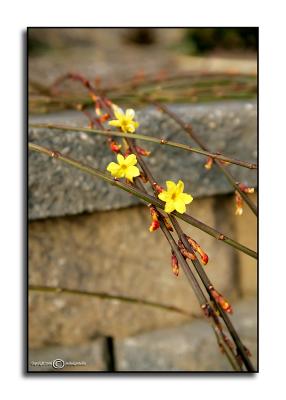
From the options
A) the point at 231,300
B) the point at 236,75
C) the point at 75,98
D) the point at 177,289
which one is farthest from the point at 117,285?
the point at 236,75

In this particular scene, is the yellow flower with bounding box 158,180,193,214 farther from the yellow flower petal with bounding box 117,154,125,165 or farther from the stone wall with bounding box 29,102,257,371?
the stone wall with bounding box 29,102,257,371

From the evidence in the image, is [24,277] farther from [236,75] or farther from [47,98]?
[236,75]

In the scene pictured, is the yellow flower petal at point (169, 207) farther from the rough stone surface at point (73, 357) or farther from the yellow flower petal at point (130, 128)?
the rough stone surface at point (73, 357)

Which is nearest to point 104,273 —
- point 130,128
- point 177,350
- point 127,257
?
Answer: point 127,257

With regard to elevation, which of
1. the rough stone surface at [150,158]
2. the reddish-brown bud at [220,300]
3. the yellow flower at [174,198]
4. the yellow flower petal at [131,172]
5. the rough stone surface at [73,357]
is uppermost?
the rough stone surface at [150,158]

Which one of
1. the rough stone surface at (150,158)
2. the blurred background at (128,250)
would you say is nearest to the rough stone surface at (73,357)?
the blurred background at (128,250)

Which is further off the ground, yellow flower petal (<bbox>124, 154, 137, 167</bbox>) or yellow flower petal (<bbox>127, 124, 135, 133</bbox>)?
yellow flower petal (<bbox>127, 124, 135, 133</bbox>)

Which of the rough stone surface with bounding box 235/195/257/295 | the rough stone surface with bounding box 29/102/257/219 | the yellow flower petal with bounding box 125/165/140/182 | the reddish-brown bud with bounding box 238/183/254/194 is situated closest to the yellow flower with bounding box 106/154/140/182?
the yellow flower petal with bounding box 125/165/140/182
